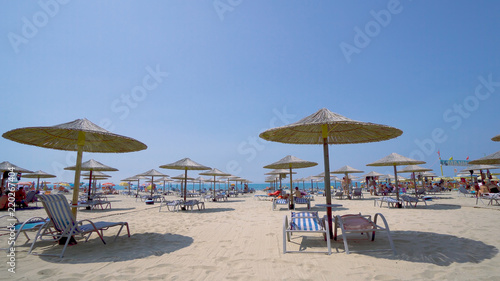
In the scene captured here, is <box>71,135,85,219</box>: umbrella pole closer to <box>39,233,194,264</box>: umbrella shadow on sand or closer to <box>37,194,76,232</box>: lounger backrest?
<box>37,194,76,232</box>: lounger backrest

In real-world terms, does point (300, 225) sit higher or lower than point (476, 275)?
higher

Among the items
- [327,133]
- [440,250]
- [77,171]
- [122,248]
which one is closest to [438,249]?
[440,250]

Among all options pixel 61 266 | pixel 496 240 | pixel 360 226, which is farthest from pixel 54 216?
pixel 496 240

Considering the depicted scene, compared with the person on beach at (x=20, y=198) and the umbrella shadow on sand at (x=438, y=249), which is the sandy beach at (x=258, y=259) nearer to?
the umbrella shadow on sand at (x=438, y=249)

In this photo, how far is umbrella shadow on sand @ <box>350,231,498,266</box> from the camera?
3557 millimetres

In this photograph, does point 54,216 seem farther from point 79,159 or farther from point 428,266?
point 428,266

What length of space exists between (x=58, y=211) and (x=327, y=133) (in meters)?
5.48

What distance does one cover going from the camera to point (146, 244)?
473 cm

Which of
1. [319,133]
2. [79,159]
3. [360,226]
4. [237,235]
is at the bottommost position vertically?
[237,235]

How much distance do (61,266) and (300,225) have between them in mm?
3821

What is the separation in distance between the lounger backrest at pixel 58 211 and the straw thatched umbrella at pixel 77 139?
511mm

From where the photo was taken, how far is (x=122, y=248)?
4.44 metres

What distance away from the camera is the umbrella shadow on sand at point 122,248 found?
3.83 metres

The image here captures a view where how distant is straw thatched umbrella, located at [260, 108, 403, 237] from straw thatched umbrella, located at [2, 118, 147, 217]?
11.1ft
